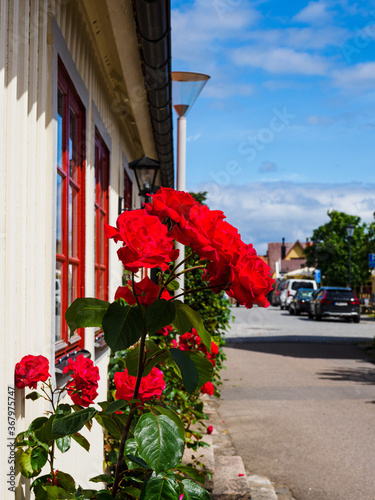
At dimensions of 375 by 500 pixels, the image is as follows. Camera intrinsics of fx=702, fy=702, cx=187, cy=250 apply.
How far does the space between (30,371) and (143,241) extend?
88cm

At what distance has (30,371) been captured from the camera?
8.00 feet

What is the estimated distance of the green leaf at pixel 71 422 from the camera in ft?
6.35

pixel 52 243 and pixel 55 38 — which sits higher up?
pixel 55 38

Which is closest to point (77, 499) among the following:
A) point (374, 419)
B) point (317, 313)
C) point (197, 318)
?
point (197, 318)

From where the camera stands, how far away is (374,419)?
26.5ft

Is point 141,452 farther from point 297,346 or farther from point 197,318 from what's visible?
point 297,346

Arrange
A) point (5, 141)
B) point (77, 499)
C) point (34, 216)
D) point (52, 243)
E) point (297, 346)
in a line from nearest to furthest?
1. point (77, 499)
2. point (5, 141)
3. point (34, 216)
4. point (52, 243)
5. point (297, 346)

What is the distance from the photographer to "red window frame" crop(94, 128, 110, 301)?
18.2 feet

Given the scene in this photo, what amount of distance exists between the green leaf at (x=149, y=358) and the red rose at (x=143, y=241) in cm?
34

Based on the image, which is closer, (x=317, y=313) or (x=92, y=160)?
(x=92, y=160)

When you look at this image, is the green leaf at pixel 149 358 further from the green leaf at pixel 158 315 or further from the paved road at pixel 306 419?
the paved road at pixel 306 419

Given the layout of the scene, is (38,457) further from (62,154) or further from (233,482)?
(233,482)

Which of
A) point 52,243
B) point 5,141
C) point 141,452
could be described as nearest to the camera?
point 141,452

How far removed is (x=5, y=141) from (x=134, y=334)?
0.92 m
